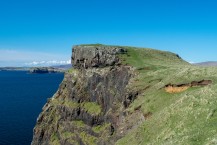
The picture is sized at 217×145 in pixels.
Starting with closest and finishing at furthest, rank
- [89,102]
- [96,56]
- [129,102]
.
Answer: [129,102], [96,56], [89,102]

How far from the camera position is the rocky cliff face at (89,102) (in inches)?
3312

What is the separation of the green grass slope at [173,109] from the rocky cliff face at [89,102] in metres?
5.53

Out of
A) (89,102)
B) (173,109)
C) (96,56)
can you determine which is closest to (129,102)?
(89,102)

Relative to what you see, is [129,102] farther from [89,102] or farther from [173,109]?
[173,109]

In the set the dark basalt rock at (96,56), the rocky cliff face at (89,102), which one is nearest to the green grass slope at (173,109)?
the rocky cliff face at (89,102)

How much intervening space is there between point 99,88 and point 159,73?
75.6 ft

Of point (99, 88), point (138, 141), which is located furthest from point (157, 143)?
point (99, 88)

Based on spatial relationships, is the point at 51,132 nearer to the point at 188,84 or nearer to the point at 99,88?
the point at 99,88

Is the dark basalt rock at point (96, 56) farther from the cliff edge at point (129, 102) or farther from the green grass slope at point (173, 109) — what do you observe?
the green grass slope at point (173, 109)

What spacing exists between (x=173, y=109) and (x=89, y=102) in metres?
54.2

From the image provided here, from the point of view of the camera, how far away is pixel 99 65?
9825cm

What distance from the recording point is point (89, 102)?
99.9 meters

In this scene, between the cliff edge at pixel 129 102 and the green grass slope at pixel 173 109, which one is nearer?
the green grass slope at pixel 173 109

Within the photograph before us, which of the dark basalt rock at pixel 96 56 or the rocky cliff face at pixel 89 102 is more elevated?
the dark basalt rock at pixel 96 56
